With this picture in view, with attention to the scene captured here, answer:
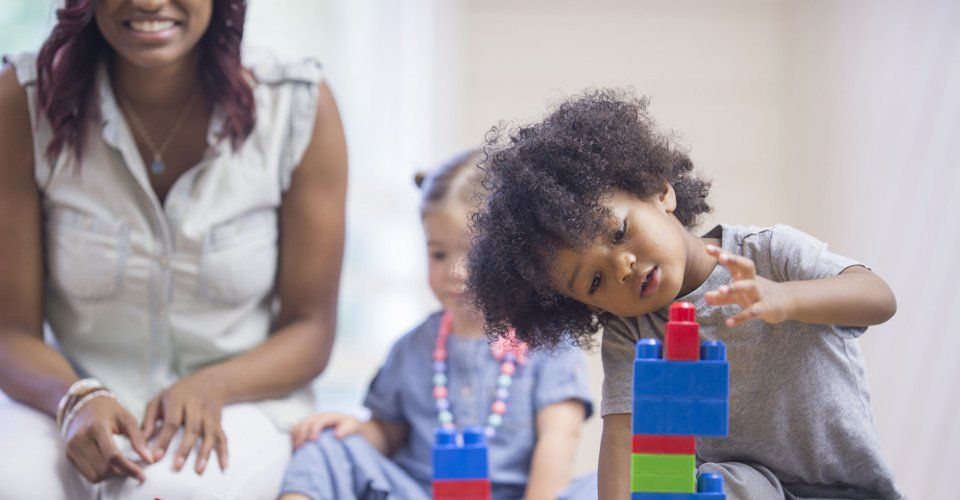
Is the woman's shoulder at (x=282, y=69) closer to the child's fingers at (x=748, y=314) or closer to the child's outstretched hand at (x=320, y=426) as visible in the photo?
the child's outstretched hand at (x=320, y=426)

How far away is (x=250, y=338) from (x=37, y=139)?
0.42 meters

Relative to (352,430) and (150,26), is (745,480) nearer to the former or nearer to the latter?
(352,430)

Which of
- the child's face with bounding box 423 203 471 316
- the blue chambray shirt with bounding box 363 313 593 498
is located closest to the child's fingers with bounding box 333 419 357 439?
the blue chambray shirt with bounding box 363 313 593 498

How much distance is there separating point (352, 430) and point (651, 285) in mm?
703

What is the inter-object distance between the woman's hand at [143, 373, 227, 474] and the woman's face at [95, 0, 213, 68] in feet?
1.52

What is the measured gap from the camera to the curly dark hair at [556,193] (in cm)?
111

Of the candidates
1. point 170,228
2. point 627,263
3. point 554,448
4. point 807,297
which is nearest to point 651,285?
point 627,263

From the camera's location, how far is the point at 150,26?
4.87ft

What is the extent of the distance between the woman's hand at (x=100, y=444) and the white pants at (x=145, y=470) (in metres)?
0.02

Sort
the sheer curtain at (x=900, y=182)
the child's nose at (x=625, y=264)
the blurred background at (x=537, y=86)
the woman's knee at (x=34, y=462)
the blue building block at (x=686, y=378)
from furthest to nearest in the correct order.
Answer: the blurred background at (x=537, y=86) → the sheer curtain at (x=900, y=182) → the woman's knee at (x=34, y=462) → the child's nose at (x=625, y=264) → the blue building block at (x=686, y=378)

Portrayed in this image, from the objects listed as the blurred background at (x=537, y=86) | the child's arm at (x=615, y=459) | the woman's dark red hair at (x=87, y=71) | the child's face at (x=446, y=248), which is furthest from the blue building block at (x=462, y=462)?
the blurred background at (x=537, y=86)

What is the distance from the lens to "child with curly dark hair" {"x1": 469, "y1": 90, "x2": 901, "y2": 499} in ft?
3.58

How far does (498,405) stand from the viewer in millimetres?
1681

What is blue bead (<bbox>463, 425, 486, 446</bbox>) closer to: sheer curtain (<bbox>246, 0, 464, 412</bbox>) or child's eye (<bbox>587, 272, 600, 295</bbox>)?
child's eye (<bbox>587, 272, 600, 295</bbox>)
